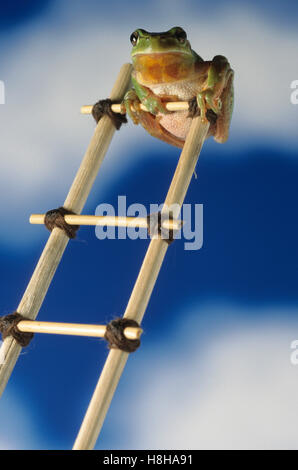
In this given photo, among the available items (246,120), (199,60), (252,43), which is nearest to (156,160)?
(246,120)

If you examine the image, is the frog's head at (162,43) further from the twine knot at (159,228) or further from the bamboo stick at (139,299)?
the twine knot at (159,228)

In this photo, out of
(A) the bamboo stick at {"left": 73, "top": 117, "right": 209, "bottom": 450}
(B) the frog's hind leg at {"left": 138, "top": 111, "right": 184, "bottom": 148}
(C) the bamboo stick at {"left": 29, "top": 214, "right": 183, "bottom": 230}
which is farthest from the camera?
(B) the frog's hind leg at {"left": 138, "top": 111, "right": 184, "bottom": 148}

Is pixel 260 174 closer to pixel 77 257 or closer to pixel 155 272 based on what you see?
pixel 77 257

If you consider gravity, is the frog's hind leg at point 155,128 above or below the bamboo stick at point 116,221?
above

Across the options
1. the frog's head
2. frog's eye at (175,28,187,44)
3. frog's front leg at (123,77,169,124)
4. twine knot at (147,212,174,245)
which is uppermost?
A: frog's eye at (175,28,187,44)

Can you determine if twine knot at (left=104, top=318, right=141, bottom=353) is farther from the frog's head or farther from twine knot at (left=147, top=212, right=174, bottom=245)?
the frog's head

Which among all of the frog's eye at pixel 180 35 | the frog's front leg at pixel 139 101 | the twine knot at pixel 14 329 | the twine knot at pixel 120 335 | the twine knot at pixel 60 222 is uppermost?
the frog's eye at pixel 180 35

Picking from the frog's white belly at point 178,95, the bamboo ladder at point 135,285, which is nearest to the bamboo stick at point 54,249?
the bamboo ladder at point 135,285

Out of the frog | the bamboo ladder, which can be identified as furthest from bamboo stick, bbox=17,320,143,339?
the frog
